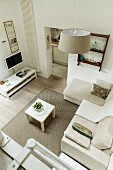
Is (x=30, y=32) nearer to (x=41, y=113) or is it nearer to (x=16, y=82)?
(x=16, y=82)

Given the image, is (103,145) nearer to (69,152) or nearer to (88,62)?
(69,152)

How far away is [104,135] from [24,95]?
9.52 ft

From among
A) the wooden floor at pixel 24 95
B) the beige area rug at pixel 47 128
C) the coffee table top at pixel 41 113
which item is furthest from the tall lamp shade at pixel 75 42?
the wooden floor at pixel 24 95

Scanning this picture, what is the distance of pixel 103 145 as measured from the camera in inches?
94.5

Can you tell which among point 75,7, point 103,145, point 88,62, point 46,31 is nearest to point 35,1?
point 46,31

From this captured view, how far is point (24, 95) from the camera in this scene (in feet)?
14.8

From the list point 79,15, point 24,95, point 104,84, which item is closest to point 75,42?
point 79,15

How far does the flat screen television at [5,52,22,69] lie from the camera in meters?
4.39

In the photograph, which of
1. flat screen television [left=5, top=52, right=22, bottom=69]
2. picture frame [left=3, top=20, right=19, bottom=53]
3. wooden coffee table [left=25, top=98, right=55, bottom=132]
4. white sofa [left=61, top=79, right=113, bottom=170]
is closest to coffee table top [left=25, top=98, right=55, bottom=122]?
wooden coffee table [left=25, top=98, right=55, bottom=132]

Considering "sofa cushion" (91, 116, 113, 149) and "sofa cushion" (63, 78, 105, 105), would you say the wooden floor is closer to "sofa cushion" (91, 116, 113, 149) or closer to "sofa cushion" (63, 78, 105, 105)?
"sofa cushion" (63, 78, 105, 105)

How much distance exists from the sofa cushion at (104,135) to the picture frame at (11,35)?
148 inches

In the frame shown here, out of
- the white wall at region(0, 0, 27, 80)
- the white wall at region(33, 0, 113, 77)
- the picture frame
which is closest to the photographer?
the white wall at region(33, 0, 113, 77)

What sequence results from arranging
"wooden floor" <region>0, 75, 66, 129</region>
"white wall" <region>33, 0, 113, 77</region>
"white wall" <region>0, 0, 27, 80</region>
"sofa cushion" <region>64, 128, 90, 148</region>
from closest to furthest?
"sofa cushion" <region>64, 128, 90, 148</region> → "white wall" <region>33, 0, 113, 77</region> → "wooden floor" <region>0, 75, 66, 129</region> → "white wall" <region>0, 0, 27, 80</region>

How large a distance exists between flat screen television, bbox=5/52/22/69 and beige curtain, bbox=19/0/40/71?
1.67 feet
